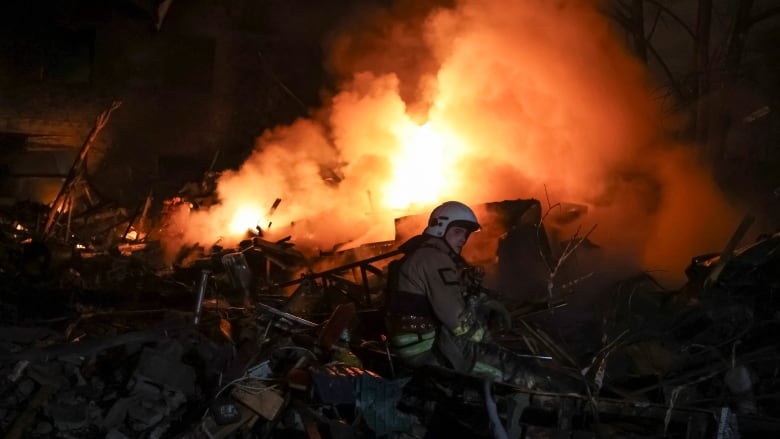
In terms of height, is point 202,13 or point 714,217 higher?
point 202,13

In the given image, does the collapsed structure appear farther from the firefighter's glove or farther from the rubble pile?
the firefighter's glove

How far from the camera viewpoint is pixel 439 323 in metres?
5.76

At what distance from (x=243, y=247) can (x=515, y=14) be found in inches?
303

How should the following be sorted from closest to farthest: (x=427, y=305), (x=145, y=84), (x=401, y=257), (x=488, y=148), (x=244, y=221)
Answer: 1. (x=427, y=305)
2. (x=401, y=257)
3. (x=488, y=148)
4. (x=244, y=221)
5. (x=145, y=84)

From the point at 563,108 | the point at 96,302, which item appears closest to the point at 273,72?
the point at 563,108


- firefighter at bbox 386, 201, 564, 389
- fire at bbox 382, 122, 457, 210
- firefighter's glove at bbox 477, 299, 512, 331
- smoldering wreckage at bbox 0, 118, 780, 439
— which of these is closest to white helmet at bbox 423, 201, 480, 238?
firefighter at bbox 386, 201, 564, 389

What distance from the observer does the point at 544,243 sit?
419 inches

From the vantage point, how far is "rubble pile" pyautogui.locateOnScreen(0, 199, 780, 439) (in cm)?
516

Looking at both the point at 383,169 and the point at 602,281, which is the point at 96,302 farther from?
the point at 602,281

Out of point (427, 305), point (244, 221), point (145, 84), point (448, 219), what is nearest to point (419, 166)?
point (244, 221)

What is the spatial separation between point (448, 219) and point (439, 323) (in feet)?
3.28

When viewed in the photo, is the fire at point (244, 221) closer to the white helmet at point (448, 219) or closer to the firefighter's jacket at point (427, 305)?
the white helmet at point (448, 219)

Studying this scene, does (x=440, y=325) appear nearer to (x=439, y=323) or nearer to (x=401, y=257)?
(x=439, y=323)

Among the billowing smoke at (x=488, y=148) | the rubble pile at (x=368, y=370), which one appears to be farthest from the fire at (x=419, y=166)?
the rubble pile at (x=368, y=370)
